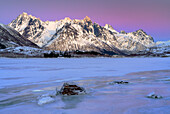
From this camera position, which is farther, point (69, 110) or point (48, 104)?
point (48, 104)

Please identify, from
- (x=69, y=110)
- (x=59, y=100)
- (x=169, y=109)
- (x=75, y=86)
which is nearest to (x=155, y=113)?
(x=169, y=109)

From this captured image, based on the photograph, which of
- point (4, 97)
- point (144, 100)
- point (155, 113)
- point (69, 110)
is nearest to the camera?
point (155, 113)

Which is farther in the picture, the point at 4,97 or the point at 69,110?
the point at 4,97

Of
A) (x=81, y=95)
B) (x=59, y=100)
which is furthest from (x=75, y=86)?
(x=59, y=100)

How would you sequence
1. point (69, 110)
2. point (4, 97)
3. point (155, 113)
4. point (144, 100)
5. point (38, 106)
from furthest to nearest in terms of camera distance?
point (4, 97) < point (144, 100) < point (38, 106) < point (69, 110) < point (155, 113)

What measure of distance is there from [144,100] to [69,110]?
585cm

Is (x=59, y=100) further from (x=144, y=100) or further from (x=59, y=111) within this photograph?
(x=144, y=100)

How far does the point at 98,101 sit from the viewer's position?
48.6ft

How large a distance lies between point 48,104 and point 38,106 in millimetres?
771

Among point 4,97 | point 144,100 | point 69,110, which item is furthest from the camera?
point 4,97

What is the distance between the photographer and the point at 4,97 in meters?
16.4

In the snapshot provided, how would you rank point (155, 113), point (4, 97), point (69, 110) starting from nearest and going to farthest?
point (155, 113) < point (69, 110) < point (4, 97)

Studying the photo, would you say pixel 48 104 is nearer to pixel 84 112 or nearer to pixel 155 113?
pixel 84 112

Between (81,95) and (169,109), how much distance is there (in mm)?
7274
